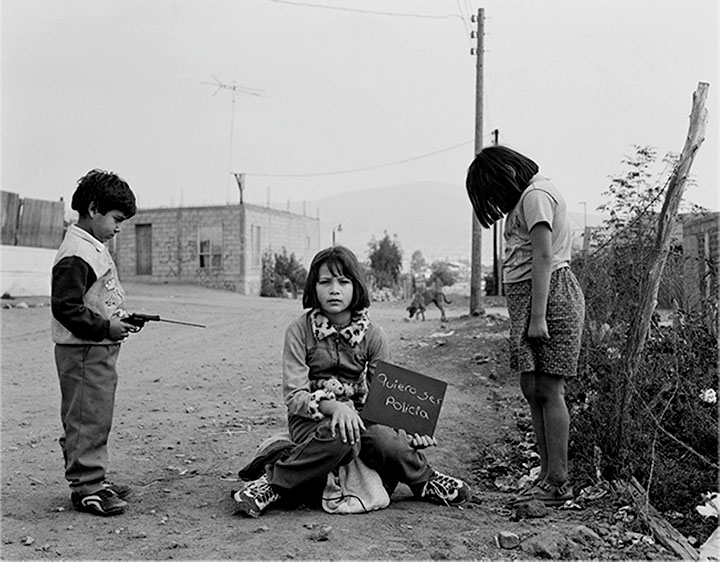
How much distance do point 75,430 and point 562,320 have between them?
94.2 inches

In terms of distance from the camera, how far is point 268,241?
112 feet

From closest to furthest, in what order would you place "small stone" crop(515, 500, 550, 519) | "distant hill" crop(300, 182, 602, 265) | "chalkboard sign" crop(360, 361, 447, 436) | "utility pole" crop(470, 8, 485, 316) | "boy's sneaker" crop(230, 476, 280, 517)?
"small stone" crop(515, 500, 550, 519)
"boy's sneaker" crop(230, 476, 280, 517)
"chalkboard sign" crop(360, 361, 447, 436)
"utility pole" crop(470, 8, 485, 316)
"distant hill" crop(300, 182, 602, 265)

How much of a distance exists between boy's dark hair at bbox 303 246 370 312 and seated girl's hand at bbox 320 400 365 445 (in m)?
0.53

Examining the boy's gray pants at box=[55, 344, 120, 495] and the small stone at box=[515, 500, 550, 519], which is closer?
the small stone at box=[515, 500, 550, 519]

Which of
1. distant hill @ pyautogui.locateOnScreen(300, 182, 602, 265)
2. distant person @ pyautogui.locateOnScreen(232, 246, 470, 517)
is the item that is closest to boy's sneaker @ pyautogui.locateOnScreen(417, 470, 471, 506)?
distant person @ pyautogui.locateOnScreen(232, 246, 470, 517)

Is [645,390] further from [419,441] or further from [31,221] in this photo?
[31,221]

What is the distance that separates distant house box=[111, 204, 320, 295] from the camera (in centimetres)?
3203

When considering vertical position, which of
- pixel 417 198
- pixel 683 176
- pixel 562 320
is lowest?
pixel 562 320

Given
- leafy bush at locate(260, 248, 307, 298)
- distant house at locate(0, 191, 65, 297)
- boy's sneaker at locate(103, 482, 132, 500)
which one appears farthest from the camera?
leafy bush at locate(260, 248, 307, 298)

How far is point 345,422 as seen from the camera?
3.64m

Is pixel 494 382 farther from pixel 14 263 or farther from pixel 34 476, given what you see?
pixel 14 263

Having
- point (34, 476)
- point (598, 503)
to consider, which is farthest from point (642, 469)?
point (34, 476)

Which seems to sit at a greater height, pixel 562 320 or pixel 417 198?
pixel 417 198

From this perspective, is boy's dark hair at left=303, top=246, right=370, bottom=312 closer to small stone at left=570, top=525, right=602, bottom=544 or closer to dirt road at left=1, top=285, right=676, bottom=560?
dirt road at left=1, top=285, right=676, bottom=560
